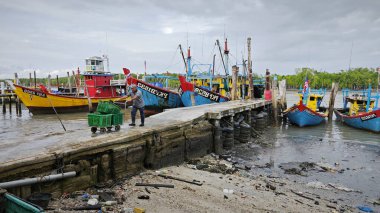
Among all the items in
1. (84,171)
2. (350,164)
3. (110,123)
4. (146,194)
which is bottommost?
(350,164)

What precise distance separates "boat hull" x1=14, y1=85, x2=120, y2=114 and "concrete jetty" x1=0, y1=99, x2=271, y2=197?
17.5 meters

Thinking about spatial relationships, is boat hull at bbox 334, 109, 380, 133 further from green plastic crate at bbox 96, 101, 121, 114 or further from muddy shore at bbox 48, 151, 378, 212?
green plastic crate at bbox 96, 101, 121, 114

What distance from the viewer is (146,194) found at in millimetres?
5656

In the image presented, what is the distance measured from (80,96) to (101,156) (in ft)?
77.5

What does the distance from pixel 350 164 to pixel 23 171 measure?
35.5 ft

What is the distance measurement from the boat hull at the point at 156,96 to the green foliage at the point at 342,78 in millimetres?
63758

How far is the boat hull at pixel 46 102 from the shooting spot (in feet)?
74.5

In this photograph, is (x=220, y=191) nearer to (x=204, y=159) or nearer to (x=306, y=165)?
(x=204, y=159)

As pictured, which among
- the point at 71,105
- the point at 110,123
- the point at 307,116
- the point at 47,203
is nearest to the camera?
the point at 47,203

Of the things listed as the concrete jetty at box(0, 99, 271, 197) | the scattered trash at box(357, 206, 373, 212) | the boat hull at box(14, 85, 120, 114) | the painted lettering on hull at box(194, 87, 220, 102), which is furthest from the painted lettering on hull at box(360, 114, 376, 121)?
the boat hull at box(14, 85, 120, 114)

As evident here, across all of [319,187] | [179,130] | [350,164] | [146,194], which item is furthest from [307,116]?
[146,194]

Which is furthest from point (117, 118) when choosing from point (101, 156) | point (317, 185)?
point (317, 185)

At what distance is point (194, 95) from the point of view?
2000 cm

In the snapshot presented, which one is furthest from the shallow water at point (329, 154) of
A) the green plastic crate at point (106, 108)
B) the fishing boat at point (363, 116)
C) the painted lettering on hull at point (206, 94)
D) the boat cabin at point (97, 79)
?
the boat cabin at point (97, 79)
